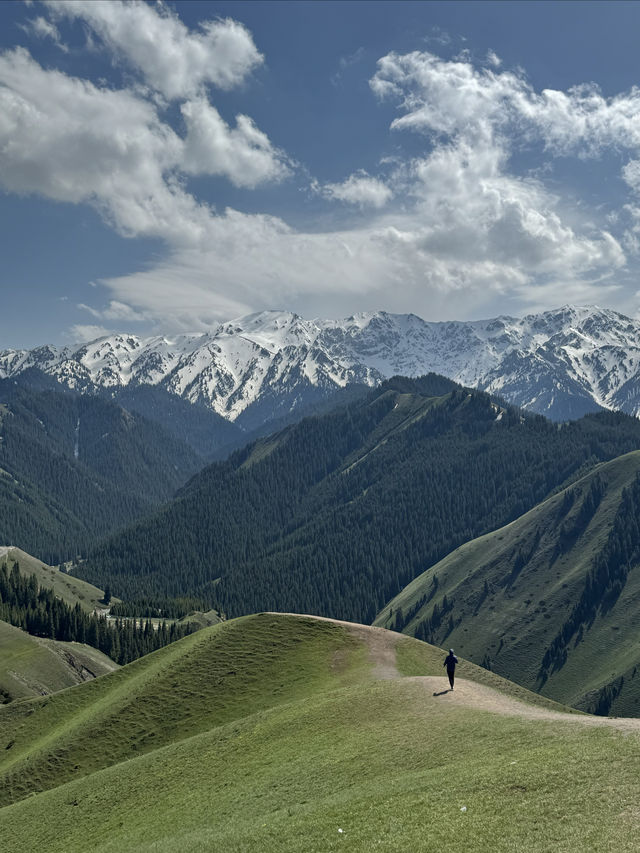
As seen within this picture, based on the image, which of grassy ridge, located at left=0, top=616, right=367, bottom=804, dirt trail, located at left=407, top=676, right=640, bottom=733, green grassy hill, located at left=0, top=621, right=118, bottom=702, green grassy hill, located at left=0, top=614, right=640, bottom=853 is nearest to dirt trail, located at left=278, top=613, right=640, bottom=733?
dirt trail, located at left=407, top=676, right=640, bottom=733

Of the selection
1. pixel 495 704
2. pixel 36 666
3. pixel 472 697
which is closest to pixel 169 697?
pixel 472 697

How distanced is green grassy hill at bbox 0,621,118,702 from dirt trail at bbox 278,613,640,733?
67100 millimetres

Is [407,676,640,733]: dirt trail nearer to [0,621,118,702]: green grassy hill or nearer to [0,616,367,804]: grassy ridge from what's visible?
[0,616,367,804]: grassy ridge

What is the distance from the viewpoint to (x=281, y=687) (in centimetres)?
8462

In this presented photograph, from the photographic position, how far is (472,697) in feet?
199

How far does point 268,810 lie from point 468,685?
3174cm

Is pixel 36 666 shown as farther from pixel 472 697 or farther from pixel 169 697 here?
pixel 472 697

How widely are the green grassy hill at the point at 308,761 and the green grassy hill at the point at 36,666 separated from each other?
26.6 metres

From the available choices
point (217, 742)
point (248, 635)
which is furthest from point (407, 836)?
point (248, 635)

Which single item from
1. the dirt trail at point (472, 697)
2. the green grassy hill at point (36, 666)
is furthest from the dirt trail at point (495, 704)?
the green grassy hill at point (36, 666)

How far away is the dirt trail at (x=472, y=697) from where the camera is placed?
158 ft

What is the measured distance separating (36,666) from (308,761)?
102 m

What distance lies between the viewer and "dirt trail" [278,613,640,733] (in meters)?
48.2

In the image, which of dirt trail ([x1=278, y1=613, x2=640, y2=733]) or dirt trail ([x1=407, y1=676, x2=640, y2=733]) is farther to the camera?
dirt trail ([x1=278, y1=613, x2=640, y2=733])
